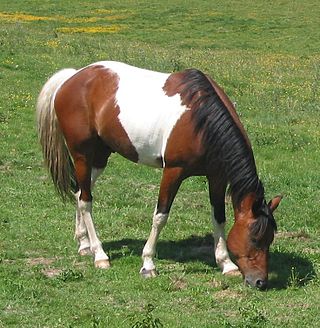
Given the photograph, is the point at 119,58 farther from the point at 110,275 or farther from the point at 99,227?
the point at 110,275

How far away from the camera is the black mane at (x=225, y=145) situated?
28.6 ft

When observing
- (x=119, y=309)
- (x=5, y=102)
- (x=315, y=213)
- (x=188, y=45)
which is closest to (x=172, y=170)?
(x=119, y=309)

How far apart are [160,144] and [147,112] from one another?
0.43 metres

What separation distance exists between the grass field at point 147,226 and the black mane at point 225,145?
112cm

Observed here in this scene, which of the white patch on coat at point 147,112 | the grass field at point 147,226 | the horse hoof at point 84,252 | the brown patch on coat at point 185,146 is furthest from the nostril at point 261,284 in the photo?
the horse hoof at point 84,252

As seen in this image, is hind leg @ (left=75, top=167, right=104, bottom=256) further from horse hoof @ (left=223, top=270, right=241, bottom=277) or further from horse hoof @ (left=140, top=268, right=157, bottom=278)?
horse hoof @ (left=223, top=270, right=241, bottom=277)

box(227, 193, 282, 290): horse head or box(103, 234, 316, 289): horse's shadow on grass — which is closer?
box(227, 193, 282, 290): horse head

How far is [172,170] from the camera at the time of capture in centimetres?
907

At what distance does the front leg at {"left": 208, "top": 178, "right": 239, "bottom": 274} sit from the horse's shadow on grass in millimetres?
280

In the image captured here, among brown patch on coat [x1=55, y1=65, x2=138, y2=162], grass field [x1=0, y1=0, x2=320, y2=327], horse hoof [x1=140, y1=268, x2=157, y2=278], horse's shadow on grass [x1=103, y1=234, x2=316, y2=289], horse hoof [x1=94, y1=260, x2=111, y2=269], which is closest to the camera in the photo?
grass field [x1=0, y1=0, x2=320, y2=327]

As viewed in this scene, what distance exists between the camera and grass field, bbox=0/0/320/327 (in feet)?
25.7

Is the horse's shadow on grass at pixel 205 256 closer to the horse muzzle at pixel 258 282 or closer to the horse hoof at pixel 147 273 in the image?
the horse muzzle at pixel 258 282

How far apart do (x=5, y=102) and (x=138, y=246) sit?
33.0ft

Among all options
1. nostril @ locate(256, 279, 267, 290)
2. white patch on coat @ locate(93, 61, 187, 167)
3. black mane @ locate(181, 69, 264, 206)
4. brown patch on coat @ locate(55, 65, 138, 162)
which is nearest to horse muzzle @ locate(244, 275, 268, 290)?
nostril @ locate(256, 279, 267, 290)
